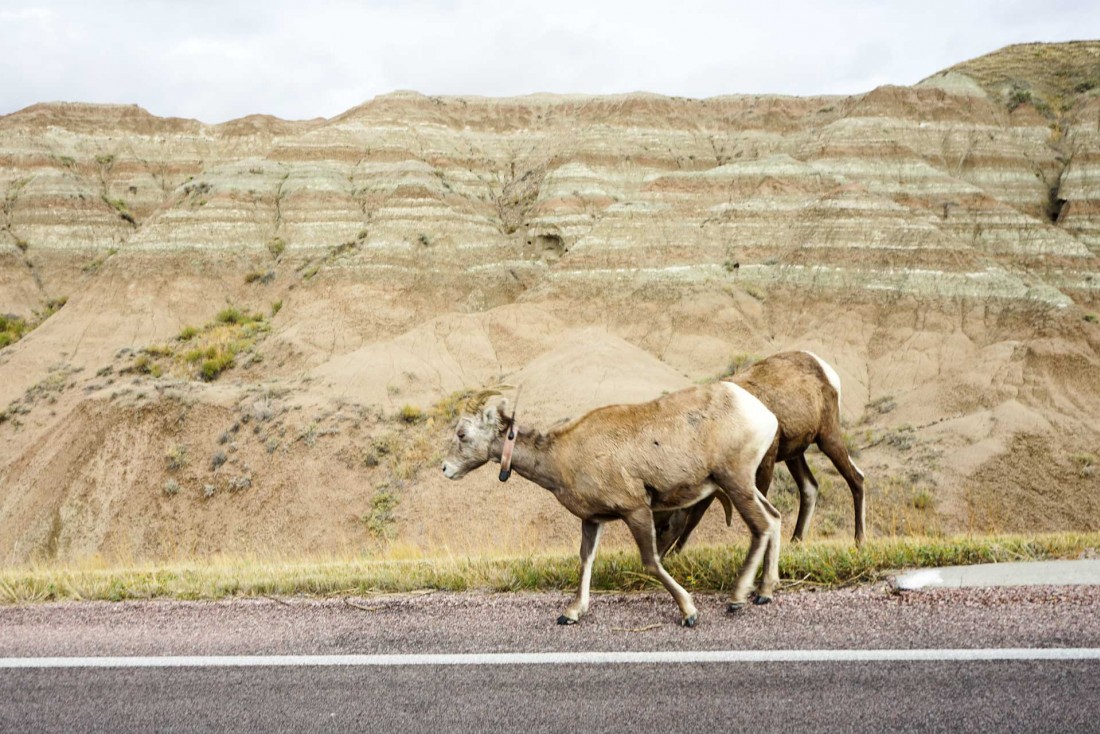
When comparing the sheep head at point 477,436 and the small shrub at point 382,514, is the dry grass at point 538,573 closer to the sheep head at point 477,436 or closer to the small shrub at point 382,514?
the sheep head at point 477,436

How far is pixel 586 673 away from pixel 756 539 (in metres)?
1.58

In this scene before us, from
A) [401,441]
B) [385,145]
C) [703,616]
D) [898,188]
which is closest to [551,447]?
[703,616]

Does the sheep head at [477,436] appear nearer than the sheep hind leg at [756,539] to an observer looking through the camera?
No

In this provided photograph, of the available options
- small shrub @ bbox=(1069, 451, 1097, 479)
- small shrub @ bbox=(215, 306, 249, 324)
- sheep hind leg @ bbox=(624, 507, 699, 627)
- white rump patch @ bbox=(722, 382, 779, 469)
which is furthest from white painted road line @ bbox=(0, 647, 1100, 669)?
small shrub @ bbox=(215, 306, 249, 324)

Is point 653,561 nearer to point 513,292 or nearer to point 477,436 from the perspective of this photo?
point 477,436

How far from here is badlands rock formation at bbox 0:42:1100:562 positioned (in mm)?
22297

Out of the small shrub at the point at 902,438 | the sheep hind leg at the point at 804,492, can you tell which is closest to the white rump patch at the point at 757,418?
the sheep hind leg at the point at 804,492

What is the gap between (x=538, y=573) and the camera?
604cm

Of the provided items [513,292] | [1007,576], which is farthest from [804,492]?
[513,292]

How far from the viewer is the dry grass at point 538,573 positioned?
5.75m

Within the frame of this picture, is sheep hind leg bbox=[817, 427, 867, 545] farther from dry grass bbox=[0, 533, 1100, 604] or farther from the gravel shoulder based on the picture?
the gravel shoulder

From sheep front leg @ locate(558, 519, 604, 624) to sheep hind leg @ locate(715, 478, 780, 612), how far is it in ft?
3.05

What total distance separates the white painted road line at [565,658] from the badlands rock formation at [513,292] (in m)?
9.96

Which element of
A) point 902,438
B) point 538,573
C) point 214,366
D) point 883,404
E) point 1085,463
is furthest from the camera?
point 214,366
